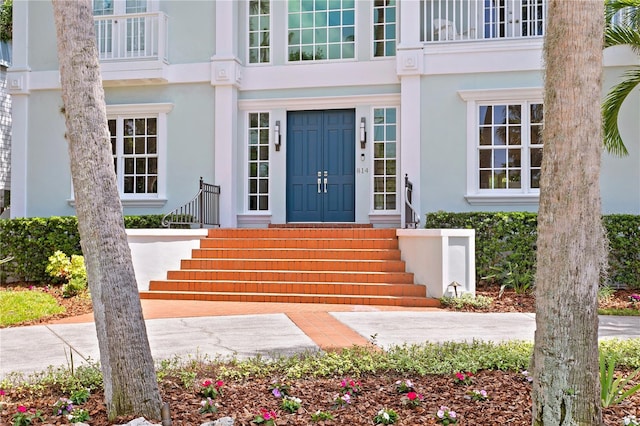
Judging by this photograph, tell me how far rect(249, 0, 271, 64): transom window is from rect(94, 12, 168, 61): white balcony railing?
1.81 m

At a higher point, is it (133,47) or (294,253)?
(133,47)

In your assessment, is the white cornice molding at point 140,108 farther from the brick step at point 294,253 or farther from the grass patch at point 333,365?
the grass patch at point 333,365

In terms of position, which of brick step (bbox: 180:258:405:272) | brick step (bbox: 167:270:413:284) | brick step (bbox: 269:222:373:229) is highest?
brick step (bbox: 269:222:373:229)

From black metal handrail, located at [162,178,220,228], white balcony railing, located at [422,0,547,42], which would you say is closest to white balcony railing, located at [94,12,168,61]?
black metal handrail, located at [162,178,220,228]

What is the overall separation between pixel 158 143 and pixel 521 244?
7630 mm

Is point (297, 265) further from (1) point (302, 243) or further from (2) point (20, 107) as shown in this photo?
(2) point (20, 107)

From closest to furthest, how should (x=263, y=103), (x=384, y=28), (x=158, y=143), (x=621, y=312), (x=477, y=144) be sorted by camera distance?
(x=621, y=312) → (x=477, y=144) → (x=384, y=28) → (x=263, y=103) → (x=158, y=143)

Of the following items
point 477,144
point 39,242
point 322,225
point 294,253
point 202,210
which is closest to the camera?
point 294,253

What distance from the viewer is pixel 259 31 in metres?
13.3

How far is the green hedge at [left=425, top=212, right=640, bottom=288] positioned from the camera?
9938 millimetres

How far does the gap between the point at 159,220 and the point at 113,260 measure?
855cm

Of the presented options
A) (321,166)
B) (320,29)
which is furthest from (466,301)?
(320,29)

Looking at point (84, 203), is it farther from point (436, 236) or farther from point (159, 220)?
point (159, 220)

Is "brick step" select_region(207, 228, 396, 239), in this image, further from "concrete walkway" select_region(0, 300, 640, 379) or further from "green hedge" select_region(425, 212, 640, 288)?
"concrete walkway" select_region(0, 300, 640, 379)
